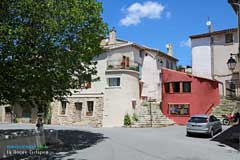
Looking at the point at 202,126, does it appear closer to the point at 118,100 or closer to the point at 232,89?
the point at 118,100

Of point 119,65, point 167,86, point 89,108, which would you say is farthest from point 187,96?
point 89,108

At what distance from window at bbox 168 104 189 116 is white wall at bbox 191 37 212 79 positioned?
6139 mm

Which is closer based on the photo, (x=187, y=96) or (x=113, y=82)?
(x=187, y=96)

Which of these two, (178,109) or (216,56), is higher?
(216,56)

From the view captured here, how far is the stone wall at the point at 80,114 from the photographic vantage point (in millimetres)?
39156

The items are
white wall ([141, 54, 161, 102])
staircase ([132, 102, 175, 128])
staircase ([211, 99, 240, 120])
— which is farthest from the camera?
white wall ([141, 54, 161, 102])

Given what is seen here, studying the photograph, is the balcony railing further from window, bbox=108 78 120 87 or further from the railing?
the railing

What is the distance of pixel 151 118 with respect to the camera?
3816 centimetres

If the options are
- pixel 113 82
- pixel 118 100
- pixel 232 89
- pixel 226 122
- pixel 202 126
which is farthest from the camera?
pixel 232 89

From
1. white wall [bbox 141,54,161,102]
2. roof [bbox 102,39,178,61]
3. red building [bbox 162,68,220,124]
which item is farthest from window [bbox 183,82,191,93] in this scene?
roof [bbox 102,39,178,61]

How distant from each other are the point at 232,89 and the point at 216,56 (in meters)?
4.95

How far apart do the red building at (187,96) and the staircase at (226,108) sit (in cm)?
70

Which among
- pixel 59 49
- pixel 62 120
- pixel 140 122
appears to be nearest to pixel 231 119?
pixel 140 122

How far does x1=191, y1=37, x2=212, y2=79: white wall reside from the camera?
138 ft
